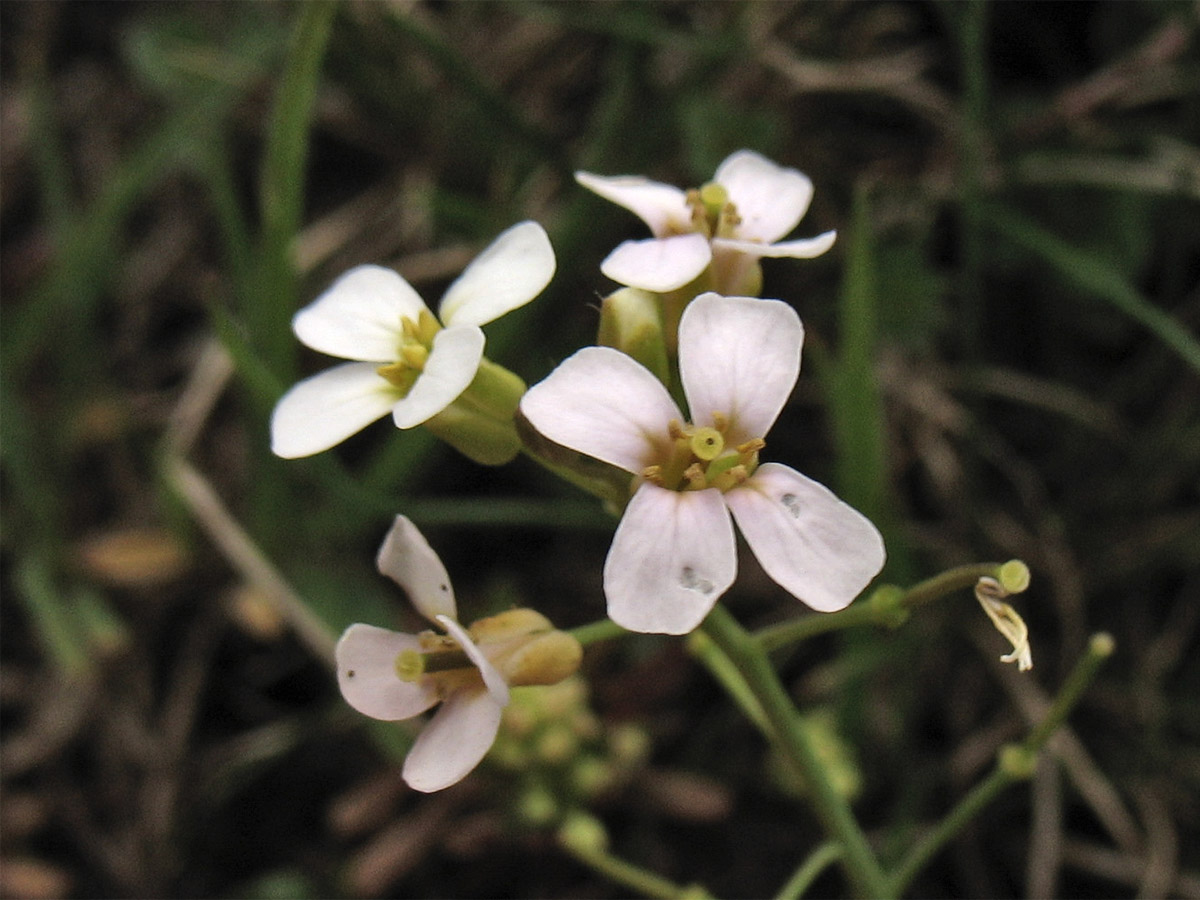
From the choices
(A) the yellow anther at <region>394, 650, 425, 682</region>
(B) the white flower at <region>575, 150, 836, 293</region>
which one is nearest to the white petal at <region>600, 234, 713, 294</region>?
(B) the white flower at <region>575, 150, 836, 293</region>

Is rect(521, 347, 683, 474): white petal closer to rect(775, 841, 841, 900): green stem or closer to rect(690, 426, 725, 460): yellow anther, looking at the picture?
rect(690, 426, 725, 460): yellow anther

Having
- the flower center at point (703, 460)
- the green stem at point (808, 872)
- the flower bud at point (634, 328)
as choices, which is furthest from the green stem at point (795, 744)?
the flower bud at point (634, 328)

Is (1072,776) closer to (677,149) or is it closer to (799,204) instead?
(799,204)

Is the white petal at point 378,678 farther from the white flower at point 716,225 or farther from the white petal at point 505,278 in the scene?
the white flower at point 716,225

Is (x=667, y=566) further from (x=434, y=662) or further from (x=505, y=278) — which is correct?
(x=505, y=278)

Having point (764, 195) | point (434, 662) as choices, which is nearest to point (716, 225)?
point (764, 195)
